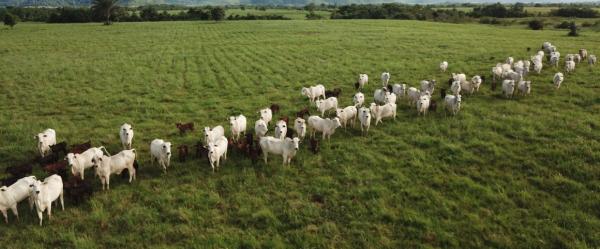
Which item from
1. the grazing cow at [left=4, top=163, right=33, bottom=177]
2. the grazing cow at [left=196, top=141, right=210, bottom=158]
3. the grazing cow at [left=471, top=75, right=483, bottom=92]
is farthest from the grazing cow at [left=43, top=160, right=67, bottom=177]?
the grazing cow at [left=471, top=75, right=483, bottom=92]

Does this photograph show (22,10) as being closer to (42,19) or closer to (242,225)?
(42,19)

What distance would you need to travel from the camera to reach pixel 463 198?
42.8ft

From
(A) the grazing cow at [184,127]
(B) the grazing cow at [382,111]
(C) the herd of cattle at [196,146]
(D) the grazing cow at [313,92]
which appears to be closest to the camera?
(C) the herd of cattle at [196,146]

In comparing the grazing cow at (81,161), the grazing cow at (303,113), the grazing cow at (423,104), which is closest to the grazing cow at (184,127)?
the grazing cow at (81,161)

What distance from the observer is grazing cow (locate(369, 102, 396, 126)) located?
65.5ft

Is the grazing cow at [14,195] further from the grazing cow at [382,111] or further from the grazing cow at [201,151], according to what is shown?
the grazing cow at [382,111]

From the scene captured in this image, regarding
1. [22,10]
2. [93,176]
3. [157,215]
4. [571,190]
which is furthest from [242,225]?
[22,10]

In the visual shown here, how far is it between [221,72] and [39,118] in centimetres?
1530

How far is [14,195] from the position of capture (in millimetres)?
12305

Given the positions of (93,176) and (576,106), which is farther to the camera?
(576,106)

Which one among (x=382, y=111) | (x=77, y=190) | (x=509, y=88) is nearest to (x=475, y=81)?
(x=509, y=88)

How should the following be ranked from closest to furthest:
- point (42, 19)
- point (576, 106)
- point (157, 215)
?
1. point (157, 215)
2. point (576, 106)
3. point (42, 19)

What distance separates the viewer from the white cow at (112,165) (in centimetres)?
1396

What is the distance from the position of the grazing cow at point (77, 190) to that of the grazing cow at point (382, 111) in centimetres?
1256
